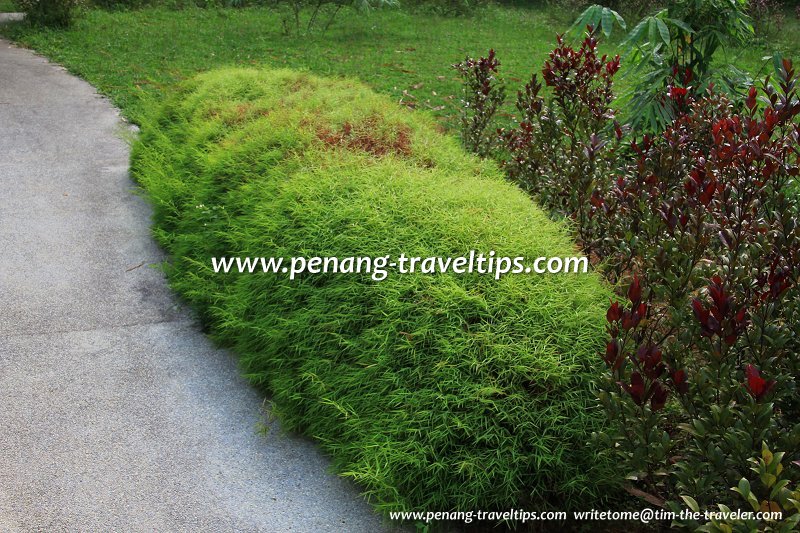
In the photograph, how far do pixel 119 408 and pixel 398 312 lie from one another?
Answer: 1375mm

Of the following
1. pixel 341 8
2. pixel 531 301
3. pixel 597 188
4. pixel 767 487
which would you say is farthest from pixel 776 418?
pixel 341 8

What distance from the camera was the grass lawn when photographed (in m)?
9.21

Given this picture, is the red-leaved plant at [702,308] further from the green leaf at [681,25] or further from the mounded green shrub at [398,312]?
the green leaf at [681,25]

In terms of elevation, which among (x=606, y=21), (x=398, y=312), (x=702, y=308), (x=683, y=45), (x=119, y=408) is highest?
(x=606, y=21)

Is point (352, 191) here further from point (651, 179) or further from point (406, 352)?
point (651, 179)

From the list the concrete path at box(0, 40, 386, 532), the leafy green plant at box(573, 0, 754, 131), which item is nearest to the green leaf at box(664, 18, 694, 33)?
the leafy green plant at box(573, 0, 754, 131)

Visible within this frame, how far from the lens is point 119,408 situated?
11.3 ft

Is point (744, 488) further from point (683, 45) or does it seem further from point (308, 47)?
point (308, 47)

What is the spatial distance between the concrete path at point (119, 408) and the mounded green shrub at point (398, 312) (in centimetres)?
16

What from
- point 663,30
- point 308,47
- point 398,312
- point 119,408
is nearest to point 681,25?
point 663,30

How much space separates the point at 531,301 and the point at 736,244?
2.54 ft

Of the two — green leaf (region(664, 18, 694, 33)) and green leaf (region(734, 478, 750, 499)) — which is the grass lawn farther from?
green leaf (region(734, 478, 750, 499))

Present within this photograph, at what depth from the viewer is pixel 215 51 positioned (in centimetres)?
1084

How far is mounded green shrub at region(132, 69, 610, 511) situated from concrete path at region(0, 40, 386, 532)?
156mm
